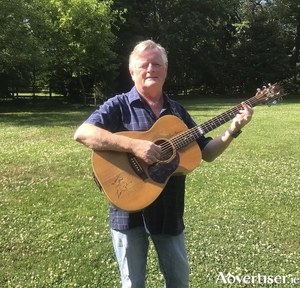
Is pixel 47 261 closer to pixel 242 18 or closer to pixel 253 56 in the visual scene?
pixel 253 56

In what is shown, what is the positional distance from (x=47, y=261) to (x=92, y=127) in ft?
8.88

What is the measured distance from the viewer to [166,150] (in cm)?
311

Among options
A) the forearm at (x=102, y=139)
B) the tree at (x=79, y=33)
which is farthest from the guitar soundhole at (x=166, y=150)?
the tree at (x=79, y=33)

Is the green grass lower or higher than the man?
lower

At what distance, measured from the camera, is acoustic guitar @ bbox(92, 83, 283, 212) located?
114 inches

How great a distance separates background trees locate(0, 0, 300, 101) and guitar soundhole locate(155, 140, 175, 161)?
73.9ft

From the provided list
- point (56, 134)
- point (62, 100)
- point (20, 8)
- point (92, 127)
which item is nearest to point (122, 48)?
point (62, 100)

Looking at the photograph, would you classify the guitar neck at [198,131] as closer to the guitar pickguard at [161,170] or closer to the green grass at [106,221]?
the guitar pickguard at [161,170]

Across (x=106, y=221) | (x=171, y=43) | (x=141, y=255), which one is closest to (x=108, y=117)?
(x=141, y=255)

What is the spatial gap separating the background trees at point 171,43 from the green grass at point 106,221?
1772 cm

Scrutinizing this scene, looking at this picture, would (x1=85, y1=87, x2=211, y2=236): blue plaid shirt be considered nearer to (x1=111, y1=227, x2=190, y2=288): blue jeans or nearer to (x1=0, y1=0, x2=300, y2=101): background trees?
(x1=111, y1=227, x2=190, y2=288): blue jeans

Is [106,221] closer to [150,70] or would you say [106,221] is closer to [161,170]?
[161,170]

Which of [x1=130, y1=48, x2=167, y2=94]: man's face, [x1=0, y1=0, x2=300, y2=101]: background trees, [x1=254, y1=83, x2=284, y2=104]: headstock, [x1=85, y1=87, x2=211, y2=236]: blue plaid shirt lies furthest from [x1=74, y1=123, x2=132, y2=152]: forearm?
[x1=0, y1=0, x2=300, y2=101]: background trees

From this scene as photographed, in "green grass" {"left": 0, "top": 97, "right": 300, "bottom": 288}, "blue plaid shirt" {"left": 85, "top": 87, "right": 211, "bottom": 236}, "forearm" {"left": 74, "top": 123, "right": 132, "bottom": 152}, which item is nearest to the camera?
"forearm" {"left": 74, "top": 123, "right": 132, "bottom": 152}
